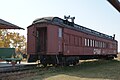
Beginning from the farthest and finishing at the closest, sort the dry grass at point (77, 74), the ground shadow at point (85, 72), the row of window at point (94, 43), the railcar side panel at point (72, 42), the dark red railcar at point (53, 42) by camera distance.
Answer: the row of window at point (94, 43)
the railcar side panel at point (72, 42)
the dark red railcar at point (53, 42)
the ground shadow at point (85, 72)
the dry grass at point (77, 74)

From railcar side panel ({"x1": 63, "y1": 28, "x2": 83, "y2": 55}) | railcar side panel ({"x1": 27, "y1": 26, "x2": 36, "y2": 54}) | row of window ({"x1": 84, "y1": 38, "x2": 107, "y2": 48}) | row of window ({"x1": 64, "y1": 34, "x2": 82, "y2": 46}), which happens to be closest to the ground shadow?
railcar side panel ({"x1": 63, "y1": 28, "x2": 83, "y2": 55})

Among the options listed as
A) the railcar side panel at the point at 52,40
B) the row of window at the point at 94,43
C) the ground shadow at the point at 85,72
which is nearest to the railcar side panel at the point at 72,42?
the railcar side panel at the point at 52,40

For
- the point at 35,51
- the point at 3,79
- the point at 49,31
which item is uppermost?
the point at 49,31

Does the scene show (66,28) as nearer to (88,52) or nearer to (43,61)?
(43,61)

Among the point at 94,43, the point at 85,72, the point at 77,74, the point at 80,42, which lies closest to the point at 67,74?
the point at 77,74

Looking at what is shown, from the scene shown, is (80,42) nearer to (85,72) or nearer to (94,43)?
(94,43)

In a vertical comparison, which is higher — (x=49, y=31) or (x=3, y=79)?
(x=49, y=31)

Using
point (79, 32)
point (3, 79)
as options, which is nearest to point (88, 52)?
point (79, 32)

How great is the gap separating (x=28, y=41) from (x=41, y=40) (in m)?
1.16

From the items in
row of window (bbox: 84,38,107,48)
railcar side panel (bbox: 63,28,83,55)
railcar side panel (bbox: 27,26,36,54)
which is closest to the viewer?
railcar side panel (bbox: 63,28,83,55)

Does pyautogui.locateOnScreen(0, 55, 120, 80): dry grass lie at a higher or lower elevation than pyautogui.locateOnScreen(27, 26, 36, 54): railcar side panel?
lower

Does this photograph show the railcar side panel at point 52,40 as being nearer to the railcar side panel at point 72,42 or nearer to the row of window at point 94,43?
the railcar side panel at point 72,42

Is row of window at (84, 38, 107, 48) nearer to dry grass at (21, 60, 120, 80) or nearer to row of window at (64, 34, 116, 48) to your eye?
row of window at (64, 34, 116, 48)

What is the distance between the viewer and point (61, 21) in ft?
57.8
